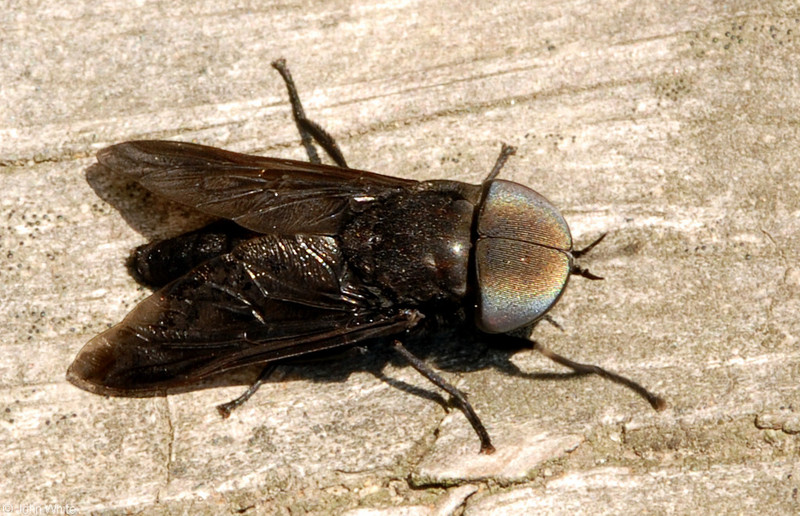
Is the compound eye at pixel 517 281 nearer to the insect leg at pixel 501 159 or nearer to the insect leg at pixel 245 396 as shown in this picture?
the insect leg at pixel 501 159

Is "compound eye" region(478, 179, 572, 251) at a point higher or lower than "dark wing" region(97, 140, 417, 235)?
lower

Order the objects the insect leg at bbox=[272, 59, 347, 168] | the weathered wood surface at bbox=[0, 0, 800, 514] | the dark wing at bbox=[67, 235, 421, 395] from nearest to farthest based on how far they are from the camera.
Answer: the dark wing at bbox=[67, 235, 421, 395] → the weathered wood surface at bbox=[0, 0, 800, 514] → the insect leg at bbox=[272, 59, 347, 168]

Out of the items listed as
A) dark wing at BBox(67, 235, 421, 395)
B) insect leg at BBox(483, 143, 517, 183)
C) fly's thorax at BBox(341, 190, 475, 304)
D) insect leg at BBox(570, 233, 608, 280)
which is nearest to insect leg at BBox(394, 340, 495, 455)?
dark wing at BBox(67, 235, 421, 395)

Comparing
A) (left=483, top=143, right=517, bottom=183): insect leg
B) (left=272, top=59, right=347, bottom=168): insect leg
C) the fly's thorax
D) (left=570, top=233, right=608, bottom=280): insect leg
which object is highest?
(left=272, top=59, right=347, bottom=168): insect leg

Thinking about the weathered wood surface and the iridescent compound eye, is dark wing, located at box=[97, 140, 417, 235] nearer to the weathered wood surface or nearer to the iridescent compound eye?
the weathered wood surface

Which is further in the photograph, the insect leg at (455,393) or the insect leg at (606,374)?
the insect leg at (606,374)

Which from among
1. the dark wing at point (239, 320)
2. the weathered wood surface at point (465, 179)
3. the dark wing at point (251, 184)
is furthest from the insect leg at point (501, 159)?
the dark wing at point (239, 320)

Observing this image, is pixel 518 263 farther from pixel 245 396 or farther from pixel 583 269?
pixel 245 396

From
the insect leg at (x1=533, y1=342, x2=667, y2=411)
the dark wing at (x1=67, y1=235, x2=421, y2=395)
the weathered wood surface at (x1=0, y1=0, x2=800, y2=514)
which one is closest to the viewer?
the dark wing at (x1=67, y1=235, x2=421, y2=395)

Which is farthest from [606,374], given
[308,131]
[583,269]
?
[308,131]
